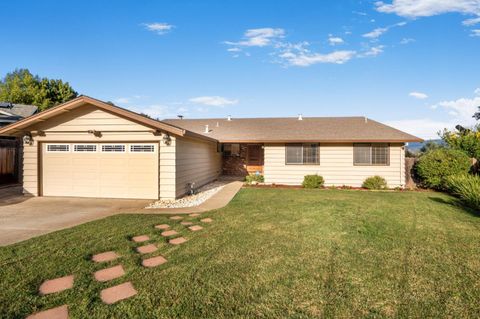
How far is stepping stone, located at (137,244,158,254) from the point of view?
13.9 feet

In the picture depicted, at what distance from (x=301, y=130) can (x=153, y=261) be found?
12298 millimetres

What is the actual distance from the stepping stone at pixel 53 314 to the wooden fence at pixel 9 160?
13.7 m

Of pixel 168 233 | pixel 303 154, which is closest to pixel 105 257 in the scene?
pixel 168 233

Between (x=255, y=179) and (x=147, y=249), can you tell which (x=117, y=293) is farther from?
(x=255, y=179)

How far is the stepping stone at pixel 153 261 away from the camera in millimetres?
3705

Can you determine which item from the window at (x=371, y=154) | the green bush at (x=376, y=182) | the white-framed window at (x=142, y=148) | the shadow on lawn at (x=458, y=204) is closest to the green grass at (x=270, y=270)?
the shadow on lawn at (x=458, y=204)

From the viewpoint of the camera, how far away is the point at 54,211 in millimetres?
7336

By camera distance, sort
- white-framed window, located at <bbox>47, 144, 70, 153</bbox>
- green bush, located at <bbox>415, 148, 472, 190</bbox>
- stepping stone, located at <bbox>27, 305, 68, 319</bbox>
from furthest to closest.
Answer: green bush, located at <bbox>415, 148, 472, 190</bbox>, white-framed window, located at <bbox>47, 144, 70, 153</bbox>, stepping stone, located at <bbox>27, 305, 68, 319</bbox>

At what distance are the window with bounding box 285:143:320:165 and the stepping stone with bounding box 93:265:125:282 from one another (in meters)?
11.2

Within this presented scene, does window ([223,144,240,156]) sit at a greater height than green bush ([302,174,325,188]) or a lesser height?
greater

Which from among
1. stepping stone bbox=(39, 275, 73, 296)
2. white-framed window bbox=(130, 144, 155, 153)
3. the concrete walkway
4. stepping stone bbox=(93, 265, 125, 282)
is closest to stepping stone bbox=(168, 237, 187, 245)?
stepping stone bbox=(93, 265, 125, 282)

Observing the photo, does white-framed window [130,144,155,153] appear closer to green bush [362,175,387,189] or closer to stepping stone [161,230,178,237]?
stepping stone [161,230,178,237]

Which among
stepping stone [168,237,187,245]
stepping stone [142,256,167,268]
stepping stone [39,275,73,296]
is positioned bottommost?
stepping stone [168,237,187,245]

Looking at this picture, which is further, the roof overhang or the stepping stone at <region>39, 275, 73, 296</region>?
the roof overhang
